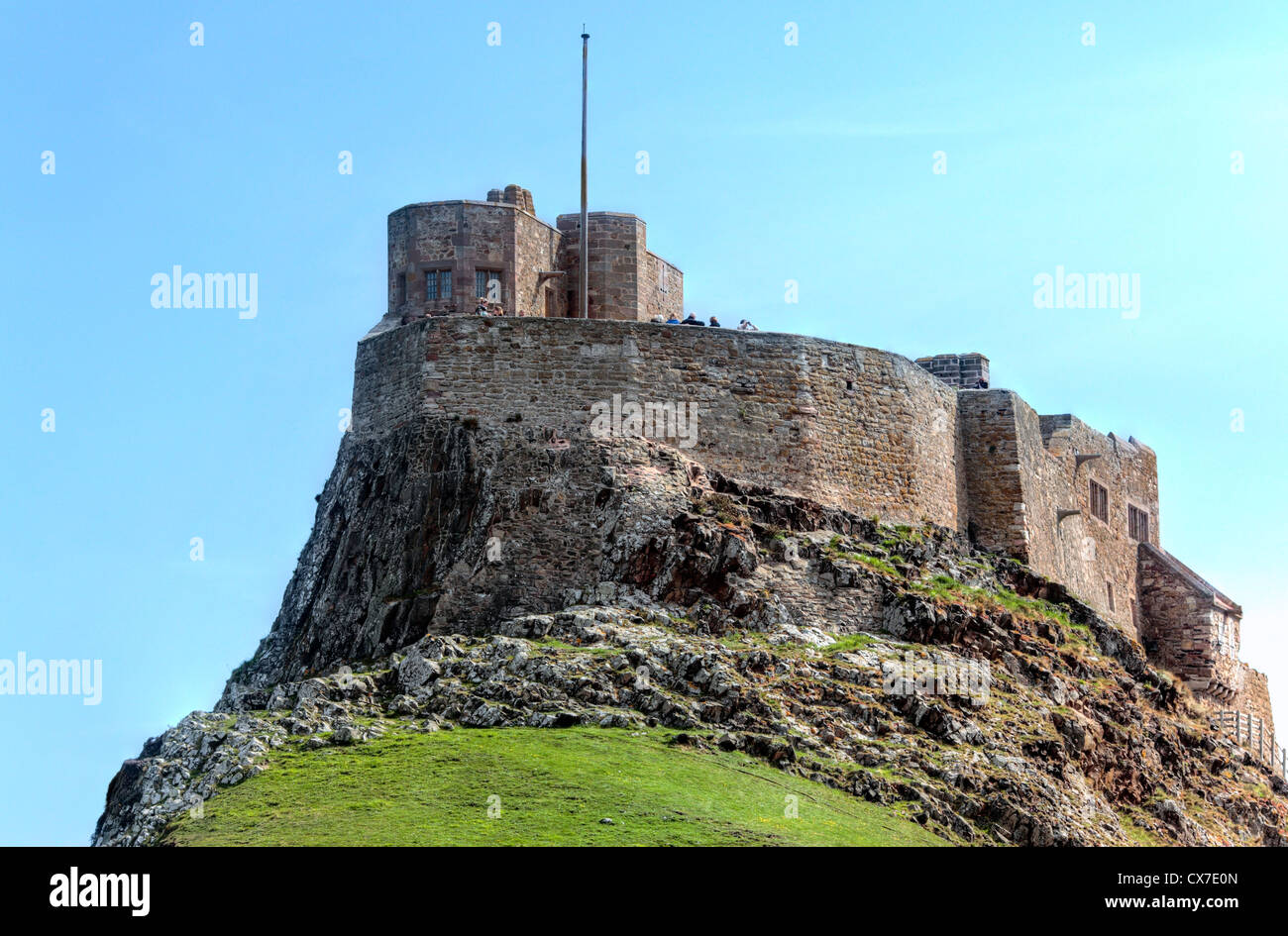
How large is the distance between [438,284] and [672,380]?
6.78 meters

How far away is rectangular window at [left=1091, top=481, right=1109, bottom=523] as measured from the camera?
68188 millimetres

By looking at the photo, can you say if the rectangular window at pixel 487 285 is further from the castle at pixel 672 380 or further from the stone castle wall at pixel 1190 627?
the stone castle wall at pixel 1190 627

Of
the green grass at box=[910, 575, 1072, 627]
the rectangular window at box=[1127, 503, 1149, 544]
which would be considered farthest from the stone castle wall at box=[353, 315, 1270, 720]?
the rectangular window at box=[1127, 503, 1149, 544]

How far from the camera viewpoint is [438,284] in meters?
53.8

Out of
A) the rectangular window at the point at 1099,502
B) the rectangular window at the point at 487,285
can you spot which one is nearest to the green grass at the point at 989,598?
the rectangular window at the point at 1099,502

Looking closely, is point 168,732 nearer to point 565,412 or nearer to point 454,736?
point 454,736

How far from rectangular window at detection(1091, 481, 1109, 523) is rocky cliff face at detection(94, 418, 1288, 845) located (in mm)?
13342

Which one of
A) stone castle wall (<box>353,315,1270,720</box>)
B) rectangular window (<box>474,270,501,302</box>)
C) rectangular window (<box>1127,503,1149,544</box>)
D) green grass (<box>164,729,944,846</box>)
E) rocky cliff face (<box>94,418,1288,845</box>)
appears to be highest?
rectangular window (<box>474,270,501,302</box>)

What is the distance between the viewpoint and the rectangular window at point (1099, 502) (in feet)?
224

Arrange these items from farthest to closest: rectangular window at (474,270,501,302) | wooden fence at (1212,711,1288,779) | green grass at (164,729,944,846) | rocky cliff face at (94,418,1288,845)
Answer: wooden fence at (1212,711,1288,779), rectangular window at (474,270,501,302), rocky cliff face at (94,418,1288,845), green grass at (164,729,944,846)

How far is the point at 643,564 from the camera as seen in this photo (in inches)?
1907

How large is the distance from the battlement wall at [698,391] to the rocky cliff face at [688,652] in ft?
2.46

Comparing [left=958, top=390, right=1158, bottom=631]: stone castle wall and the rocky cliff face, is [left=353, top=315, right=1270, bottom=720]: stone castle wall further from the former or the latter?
the rocky cliff face
